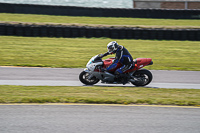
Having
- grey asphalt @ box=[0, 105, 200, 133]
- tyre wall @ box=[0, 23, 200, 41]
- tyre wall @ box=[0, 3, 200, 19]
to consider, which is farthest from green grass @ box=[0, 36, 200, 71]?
tyre wall @ box=[0, 3, 200, 19]

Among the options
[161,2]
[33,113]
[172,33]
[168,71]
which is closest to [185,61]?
[168,71]

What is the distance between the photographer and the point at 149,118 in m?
7.03

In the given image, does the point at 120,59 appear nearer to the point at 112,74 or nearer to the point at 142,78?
the point at 112,74

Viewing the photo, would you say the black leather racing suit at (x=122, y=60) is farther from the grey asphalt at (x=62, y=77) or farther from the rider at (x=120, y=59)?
the grey asphalt at (x=62, y=77)

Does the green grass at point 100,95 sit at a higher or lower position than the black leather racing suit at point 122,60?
lower

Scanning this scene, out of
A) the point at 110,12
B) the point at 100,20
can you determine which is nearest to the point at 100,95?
the point at 100,20

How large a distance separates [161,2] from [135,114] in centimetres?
2852

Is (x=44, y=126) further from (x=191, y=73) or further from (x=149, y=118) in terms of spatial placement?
(x=191, y=73)

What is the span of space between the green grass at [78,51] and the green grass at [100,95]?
472cm

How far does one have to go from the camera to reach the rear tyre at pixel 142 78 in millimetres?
11016

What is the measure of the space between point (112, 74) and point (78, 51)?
8143mm

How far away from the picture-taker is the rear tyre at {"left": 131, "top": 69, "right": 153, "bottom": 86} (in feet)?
36.1

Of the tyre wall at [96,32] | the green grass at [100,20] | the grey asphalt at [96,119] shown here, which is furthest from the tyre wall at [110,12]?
the grey asphalt at [96,119]

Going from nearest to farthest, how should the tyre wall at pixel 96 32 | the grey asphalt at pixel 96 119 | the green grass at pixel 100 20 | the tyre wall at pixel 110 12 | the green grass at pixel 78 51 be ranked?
the grey asphalt at pixel 96 119
the green grass at pixel 78 51
the tyre wall at pixel 96 32
the green grass at pixel 100 20
the tyre wall at pixel 110 12
